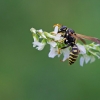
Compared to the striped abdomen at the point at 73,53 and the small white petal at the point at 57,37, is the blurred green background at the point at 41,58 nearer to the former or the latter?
the striped abdomen at the point at 73,53

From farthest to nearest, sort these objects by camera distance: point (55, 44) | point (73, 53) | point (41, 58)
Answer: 1. point (41, 58)
2. point (73, 53)
3. point (55, 44)

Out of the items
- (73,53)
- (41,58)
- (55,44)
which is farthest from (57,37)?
(41,58)

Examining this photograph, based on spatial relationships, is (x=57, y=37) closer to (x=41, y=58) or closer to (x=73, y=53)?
(x=73, y=53)

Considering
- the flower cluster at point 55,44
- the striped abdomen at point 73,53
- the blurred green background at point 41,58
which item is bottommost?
the flower cluster at point 55,44

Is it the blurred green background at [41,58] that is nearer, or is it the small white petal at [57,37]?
the small white petal at [57,37]

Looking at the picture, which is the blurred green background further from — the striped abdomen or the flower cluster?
the flower cluster

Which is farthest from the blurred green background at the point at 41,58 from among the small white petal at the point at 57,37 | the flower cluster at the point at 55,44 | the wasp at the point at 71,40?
the small white petal at the point at 57,37

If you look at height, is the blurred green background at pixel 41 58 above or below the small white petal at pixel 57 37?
above

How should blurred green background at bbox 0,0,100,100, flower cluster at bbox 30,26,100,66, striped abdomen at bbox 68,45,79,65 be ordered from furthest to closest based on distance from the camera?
blurred green background at bbox 0,0,100,100
striped abdomen at bbox 68,45,79,65
flower cluster at bbox 30,26,100,66

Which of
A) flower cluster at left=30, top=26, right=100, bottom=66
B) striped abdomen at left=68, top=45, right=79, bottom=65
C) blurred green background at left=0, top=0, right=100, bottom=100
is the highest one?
A: blurred green background at left=0, top=0, right=100, bottom=100

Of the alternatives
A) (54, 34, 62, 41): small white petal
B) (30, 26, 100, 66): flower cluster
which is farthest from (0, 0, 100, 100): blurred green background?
(54, 34, 62, 41): small white petal
